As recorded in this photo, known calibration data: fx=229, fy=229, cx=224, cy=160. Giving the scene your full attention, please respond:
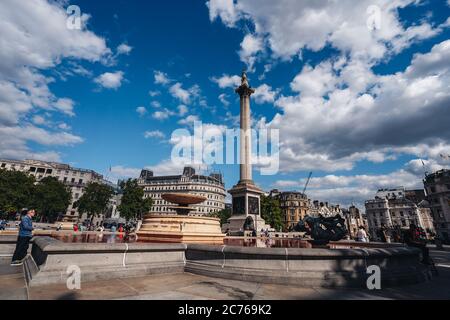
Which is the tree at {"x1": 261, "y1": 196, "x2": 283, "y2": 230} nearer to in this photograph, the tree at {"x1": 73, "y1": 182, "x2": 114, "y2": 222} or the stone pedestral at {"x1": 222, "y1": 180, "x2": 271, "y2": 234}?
the stone pedestral at {"x1": 222, "y1": 180, "x2": 271, "y2": 234}

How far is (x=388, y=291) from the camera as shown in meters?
5.04

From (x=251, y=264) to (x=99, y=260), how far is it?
374 centimetres

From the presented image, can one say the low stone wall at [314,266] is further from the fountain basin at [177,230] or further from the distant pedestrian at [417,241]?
the fountain basin at [177,230]

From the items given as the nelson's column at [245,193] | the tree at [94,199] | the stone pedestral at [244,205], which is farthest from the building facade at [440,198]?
the tree at [94,199]

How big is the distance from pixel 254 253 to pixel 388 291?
9.84ft

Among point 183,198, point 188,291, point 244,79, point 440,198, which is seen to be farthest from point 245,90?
point 440,198

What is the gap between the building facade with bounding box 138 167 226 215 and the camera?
341 feet

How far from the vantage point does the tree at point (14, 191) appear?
48156mm

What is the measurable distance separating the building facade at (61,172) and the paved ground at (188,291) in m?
92.6

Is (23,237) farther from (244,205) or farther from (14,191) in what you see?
(14,191)

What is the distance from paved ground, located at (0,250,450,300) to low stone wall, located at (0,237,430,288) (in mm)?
250

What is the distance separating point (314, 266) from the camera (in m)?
5.49

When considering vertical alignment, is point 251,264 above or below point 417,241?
below
